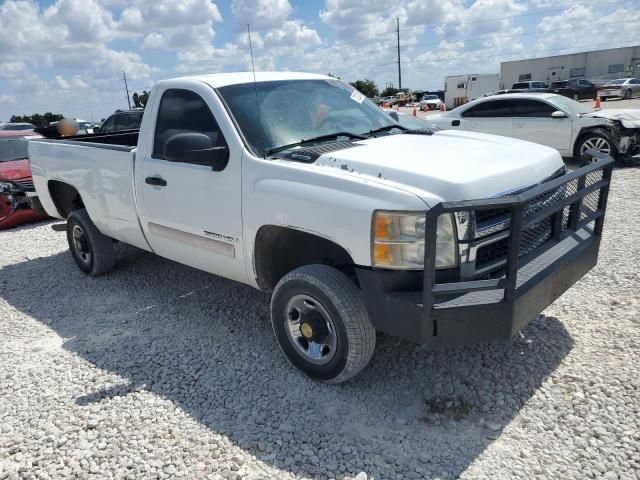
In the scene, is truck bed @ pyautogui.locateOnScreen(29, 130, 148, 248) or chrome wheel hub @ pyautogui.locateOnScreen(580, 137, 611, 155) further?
chrome wheel hub @ pyautogui.locateOnScreen(580, 137, 611, 155)

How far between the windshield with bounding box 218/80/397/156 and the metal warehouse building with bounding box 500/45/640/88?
5659 centimetres

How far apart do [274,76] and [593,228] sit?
8.66ft

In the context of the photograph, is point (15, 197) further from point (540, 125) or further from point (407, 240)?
point (540, 125)

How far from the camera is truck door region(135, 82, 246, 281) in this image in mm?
3596

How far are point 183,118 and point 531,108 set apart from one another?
28.4 ft

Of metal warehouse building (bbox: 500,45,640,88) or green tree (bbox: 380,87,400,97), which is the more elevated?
metal warehouse building (bbox: 500,45,640,88)

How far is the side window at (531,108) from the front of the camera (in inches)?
417

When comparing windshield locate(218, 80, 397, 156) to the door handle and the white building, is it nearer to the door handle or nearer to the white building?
the door handle

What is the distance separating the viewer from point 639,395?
10.2 feet

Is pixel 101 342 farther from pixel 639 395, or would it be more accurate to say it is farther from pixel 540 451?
pixel 639 395

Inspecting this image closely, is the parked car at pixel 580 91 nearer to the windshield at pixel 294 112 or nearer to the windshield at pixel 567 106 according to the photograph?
the windshield at pixel 567 106

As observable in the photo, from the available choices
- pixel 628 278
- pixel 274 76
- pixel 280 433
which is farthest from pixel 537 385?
pixel 274 76

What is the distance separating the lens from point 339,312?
3090 mm

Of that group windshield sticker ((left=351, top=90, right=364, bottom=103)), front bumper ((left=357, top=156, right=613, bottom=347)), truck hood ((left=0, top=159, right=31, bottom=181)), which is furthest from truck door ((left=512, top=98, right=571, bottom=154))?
→ truck hood ((left=0, top=159, right=31, bottom=181))
